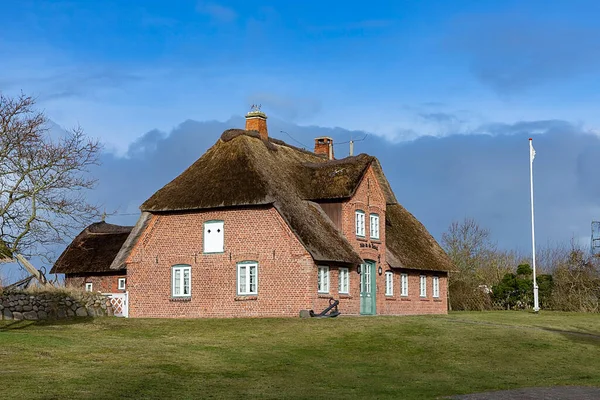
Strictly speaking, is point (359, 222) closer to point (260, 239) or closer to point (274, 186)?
point (274, 186)

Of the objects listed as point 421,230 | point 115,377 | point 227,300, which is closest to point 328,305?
point 227,300

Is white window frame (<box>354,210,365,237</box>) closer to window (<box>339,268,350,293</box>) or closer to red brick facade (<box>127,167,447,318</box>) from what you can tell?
red brick facade (<box>127,167,447,318</box>)

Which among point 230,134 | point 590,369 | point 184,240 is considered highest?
point 230,134

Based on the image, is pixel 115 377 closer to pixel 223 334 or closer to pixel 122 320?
pixel 223 334

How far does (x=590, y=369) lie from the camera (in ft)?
79.6

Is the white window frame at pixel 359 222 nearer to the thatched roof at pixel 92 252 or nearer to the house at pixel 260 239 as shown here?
the house at pixel 260 239

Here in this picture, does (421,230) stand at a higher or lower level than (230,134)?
lower

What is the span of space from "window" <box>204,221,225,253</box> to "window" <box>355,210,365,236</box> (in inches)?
245

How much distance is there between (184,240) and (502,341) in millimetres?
15142

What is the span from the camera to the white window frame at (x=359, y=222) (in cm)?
3950

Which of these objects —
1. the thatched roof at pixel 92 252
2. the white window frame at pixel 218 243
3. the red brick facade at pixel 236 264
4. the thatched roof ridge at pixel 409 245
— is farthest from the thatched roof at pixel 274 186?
the thatched roof at pixel 92 252

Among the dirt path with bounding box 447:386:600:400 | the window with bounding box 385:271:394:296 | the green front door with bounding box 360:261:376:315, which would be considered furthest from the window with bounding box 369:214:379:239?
the dirt path with bounding box 447:386:600:400

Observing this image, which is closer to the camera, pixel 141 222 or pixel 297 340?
pixel 297 340

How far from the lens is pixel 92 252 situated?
52.2 m
